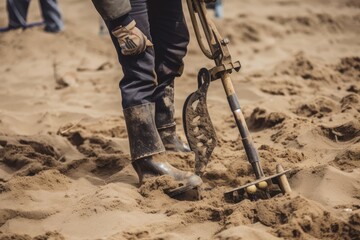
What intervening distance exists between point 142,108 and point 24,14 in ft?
15.7

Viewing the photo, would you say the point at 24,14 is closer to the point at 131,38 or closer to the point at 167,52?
the point at 167,52

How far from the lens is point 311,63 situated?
5.09 meters

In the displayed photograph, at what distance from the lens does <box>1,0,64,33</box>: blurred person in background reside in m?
6.88

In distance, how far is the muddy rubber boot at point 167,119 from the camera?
3.01 m

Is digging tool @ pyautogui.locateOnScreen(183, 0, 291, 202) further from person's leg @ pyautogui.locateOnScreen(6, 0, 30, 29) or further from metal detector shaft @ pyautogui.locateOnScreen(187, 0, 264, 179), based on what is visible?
person's leg @ pyautogui.locateOnScreen(6, 0, 30, 29)

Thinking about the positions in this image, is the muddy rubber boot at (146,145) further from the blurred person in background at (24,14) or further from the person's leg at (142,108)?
the blurred person in background at (24,14)

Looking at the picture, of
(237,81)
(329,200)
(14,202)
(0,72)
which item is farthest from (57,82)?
(329,200)

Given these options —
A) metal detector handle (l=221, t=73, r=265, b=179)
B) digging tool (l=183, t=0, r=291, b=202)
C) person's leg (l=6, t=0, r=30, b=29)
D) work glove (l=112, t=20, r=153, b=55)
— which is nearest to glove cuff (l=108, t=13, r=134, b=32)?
work glove (l=112, t=20, r=153, b=55)

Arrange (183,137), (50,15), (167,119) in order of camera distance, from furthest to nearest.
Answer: (50,15) → (183,137) → (167,119)

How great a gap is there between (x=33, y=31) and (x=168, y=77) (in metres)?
4.42

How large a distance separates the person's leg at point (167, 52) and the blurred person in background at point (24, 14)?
14.0 ft

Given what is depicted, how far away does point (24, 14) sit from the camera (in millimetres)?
6934

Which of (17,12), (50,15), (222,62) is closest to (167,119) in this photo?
(222,62)

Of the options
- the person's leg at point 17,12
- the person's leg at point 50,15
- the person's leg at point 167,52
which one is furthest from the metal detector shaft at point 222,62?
the person's leg at point 17,12
